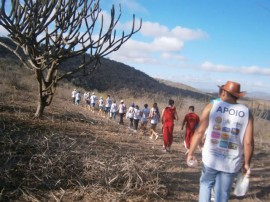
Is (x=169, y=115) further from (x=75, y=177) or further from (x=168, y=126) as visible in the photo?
(x=75, y=177)

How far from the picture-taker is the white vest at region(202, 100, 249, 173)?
4.18 metres

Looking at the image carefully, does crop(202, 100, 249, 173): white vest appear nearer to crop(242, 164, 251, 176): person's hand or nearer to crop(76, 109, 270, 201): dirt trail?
crop(242, 164, 251, 176): person's hand

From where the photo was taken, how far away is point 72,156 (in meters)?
6.21

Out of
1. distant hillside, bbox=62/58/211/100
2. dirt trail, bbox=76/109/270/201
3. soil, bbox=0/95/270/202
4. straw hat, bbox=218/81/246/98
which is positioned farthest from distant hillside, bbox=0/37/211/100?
straw hat, bbox=218/81/246/98

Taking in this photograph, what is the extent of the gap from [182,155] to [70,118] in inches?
170

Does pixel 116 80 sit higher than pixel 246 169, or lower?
higher

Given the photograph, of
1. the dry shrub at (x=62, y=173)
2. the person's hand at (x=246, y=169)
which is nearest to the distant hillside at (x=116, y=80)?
the dry shrub at (x=62, y=173)

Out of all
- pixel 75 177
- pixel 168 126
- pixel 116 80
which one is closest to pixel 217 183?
pixel 75 177

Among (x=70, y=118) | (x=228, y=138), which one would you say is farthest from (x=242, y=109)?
(x=70, y=118)

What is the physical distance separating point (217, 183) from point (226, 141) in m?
0.56

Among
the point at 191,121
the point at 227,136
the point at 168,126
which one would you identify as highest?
the point at 227,136

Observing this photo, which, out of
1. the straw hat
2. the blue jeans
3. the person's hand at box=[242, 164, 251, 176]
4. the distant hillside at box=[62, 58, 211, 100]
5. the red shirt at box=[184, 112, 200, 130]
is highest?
the distant hillside at box=[62, 58, 211, 100]

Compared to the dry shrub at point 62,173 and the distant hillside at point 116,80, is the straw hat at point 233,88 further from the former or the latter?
the distant hillside at point 116,80

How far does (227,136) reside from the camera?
4219mm
